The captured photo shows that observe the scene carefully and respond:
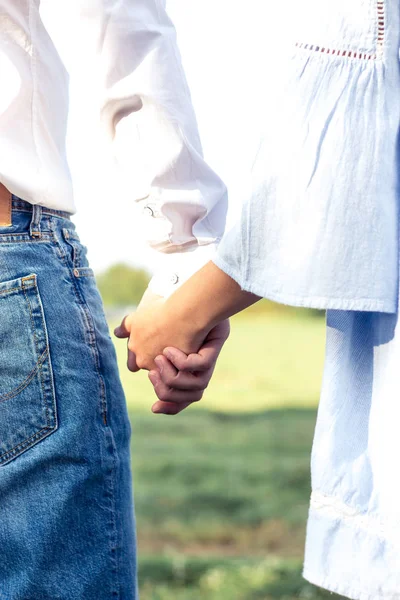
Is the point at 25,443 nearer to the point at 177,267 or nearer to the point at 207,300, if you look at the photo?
the point at 207,300

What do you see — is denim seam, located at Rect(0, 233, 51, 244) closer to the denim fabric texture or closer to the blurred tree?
the denim fabric texture

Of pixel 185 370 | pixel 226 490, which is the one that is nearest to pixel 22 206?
pixel 185 370

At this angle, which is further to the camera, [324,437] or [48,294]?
[48,294]

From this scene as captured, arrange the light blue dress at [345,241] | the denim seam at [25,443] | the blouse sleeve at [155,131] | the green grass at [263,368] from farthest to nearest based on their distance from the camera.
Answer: the green grass at [263,368], the blouse sleeve at [155,131], the denim seam at [25,443], the light blue dress at [345,241]

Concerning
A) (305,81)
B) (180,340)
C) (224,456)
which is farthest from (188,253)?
(224,456)

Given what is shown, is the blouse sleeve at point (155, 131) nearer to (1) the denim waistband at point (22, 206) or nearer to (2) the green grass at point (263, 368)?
(1) the denim waistband at point (22, 206)

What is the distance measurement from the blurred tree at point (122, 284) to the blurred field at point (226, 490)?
3232 millimetres

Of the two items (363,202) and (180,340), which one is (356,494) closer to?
(363,202)

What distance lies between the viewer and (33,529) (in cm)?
117

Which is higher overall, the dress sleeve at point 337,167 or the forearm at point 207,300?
the dress sleeve at point 337,167

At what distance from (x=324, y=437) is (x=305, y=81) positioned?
44 centimetres

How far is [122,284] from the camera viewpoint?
632 inches

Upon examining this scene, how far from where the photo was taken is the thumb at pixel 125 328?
5.37ft

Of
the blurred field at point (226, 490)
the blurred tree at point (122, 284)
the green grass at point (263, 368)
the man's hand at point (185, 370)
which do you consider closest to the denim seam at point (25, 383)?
the man's hand at point (185, 370)
